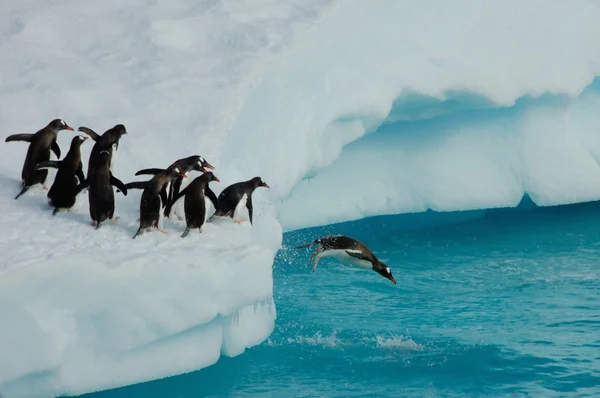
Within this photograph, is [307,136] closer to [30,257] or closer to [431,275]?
[431,275]

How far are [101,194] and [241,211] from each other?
4.05 ft

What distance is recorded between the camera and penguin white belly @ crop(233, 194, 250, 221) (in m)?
6.96

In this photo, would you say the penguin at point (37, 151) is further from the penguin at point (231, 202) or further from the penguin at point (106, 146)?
the penguin at point (231, 202)

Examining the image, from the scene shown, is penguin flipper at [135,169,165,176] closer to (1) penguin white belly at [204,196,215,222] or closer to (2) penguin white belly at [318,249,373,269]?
(1) penguin white belly at [204,196,215,222]

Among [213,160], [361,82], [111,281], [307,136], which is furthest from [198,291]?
[361,82]

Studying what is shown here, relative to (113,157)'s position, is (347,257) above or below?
below

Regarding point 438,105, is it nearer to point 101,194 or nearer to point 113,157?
point 113,157

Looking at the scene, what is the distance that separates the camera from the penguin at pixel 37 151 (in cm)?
701

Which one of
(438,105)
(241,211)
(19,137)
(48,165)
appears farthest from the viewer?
(438,105)

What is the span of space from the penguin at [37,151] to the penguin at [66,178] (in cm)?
12

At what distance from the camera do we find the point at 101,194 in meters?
6.38

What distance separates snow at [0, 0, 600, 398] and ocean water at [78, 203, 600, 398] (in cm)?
46

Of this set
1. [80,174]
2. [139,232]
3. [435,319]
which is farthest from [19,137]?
[435,319]

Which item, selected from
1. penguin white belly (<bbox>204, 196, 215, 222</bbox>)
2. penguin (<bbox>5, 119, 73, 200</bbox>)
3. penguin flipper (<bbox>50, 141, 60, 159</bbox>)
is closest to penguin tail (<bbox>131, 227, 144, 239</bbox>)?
penguin white belly (<bbox>204, 196, 215, 222</bbox>)
